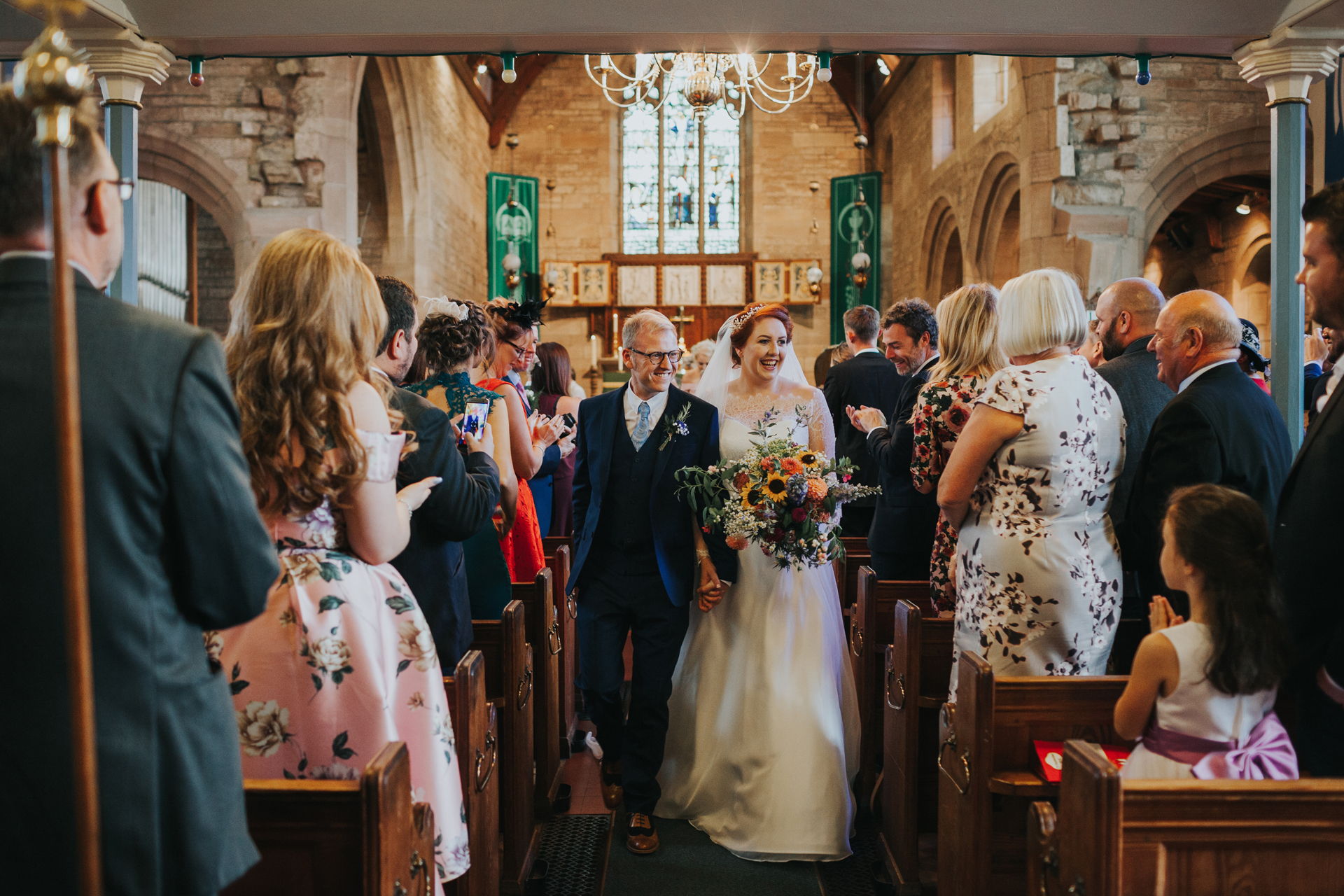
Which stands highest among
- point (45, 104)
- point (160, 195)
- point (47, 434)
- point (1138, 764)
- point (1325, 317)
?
point (160, 195)

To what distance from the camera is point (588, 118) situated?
15.5 meters

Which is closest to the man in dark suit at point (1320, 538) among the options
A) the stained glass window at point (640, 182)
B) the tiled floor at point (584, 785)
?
the tiled floor at point (584, 785)

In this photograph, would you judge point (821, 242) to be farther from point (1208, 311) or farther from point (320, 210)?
point (1208, 311)

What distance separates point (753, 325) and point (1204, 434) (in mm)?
1474

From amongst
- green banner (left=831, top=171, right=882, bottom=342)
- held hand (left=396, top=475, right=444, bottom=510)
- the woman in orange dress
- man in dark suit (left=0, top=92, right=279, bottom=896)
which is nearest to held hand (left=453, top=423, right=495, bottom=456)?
the woman in orange dress

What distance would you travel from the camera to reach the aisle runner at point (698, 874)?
2641 millimetres

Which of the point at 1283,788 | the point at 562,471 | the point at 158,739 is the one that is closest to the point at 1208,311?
the point at 1283,788

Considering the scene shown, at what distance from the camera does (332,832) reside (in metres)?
1.36

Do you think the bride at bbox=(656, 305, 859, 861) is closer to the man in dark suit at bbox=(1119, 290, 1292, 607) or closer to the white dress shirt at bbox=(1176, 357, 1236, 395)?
the man in dark suit at bbox=(1119, 290, 1292, 607)

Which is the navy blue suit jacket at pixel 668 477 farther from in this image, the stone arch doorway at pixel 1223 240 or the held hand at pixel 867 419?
the stone arch doorway at pixel 1223 240

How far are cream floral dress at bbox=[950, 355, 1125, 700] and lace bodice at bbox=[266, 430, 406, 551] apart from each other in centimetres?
143

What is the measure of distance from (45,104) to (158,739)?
2.15 ft

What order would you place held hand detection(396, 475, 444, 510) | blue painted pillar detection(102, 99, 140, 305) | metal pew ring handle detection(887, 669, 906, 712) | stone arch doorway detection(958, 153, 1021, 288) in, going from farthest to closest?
stone arch doorway detection(958, 153, 1021, 288) < blue painted pillar detection(102, 99, 140, 305) < metal pew ring handle detection(887, 669, 906, 712) < held hand detection(396, 475, 444, 510)

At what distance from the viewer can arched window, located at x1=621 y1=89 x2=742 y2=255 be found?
15742 mm
